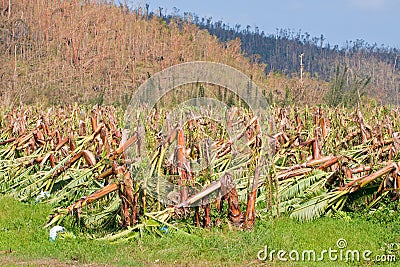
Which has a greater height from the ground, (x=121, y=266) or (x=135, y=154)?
(x=135, y=154)

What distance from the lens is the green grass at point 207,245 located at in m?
5.23

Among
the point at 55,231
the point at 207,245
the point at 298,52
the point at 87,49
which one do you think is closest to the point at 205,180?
the point at 207,245

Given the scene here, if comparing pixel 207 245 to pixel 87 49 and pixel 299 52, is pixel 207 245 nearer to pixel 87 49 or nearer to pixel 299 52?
pixel 87 49

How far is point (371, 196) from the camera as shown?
664cm

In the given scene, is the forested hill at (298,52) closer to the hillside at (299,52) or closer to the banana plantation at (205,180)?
the hillside at (299,52)

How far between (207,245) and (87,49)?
40718 mm

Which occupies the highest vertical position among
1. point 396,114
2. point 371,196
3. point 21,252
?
point 396,114

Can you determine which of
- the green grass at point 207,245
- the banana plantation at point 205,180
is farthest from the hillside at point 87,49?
the green grass at point 207,245

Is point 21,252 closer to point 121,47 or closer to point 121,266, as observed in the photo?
point 121,266

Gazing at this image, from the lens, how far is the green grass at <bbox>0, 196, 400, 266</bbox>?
5234 millimetres

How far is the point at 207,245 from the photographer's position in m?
5.47

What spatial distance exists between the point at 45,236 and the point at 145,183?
51.9 inches

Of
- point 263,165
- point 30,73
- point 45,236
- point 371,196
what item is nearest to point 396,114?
point 371,196

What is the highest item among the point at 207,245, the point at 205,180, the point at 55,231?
the point at 205,180
